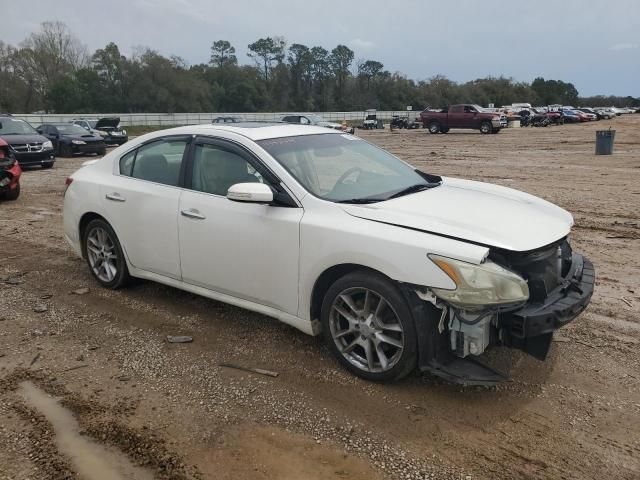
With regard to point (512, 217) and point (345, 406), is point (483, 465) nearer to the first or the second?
point (345, 406)

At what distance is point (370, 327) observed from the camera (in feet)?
11.0

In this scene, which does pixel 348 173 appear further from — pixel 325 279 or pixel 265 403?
pixel 265 403

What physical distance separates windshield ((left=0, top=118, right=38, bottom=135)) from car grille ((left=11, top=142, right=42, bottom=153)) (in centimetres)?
72

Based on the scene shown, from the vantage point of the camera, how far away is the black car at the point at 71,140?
21328 millimetres

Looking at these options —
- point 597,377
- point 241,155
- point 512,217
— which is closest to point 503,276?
point 512,217

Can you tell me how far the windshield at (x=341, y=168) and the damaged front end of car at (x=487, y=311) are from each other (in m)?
0.97

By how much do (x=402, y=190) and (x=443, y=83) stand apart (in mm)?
118032

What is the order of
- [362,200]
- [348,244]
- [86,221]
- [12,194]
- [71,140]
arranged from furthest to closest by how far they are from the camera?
[71,140], [12,194], [86,221], [362,200], [348,244]

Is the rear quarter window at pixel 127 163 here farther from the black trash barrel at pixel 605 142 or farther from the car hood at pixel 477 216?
the black trash barrel at pixel 605 142

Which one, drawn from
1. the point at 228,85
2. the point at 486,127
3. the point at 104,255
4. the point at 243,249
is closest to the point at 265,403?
the point at 243,249

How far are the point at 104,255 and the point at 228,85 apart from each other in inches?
3628

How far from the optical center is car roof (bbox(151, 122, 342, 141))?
4.23 metres

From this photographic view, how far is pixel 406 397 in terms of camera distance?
3.29 m

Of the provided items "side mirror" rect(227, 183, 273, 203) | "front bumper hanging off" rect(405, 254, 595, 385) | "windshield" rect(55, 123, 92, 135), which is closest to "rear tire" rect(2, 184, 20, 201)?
"side mirror" rect(227, 183, 273, 203)
